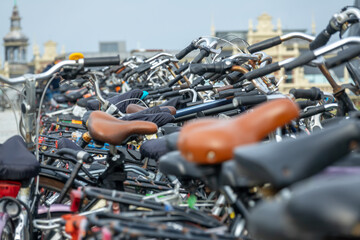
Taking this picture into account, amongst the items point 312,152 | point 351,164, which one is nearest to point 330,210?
point 312,152

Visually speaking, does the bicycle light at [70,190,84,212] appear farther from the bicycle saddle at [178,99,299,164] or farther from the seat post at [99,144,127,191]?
the bicycle saddle at [178,99,299,164]

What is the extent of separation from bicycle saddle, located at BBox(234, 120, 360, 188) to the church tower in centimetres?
10476

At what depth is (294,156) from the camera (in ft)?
6.34

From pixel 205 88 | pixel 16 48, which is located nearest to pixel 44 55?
pixel 16 48

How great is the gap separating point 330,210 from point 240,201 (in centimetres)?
95

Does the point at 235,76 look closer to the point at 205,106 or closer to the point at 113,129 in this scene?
the point at 205,106

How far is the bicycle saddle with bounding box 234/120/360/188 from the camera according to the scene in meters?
1.89

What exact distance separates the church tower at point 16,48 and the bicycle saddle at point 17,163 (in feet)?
338

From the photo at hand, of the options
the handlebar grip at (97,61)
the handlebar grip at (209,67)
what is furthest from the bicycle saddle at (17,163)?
the handlebar grip at (209,67)

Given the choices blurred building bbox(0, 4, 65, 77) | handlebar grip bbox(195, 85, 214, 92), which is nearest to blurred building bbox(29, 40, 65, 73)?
blurred building bbox(0, 4, 65, 77)

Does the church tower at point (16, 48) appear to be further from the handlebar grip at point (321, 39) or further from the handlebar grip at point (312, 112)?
the handlebar grip at point (321, 39)

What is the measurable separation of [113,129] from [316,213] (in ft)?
6.87

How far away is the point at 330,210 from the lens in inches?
63.7

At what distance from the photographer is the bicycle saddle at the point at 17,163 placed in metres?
3.33
